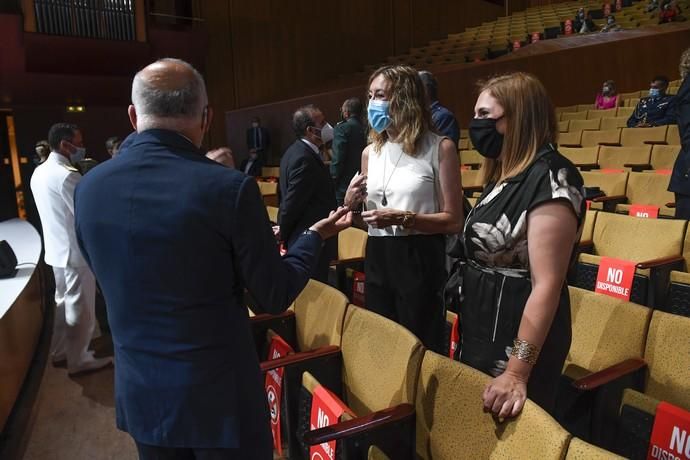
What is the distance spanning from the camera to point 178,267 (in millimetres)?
839

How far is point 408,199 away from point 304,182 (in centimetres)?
70

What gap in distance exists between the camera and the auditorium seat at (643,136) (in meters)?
4.55

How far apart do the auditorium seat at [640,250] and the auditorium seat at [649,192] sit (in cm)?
78

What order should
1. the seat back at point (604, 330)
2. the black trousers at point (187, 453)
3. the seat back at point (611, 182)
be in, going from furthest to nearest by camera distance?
the seat back at point (611, 182) < the seat back at point (604, 330) < the black trousers at point (187, 453)

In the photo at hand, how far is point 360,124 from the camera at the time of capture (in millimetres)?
2932

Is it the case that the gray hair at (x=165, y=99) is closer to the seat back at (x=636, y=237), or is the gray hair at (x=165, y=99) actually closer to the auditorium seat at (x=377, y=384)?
the auditorium seat at (x=377, y=384)

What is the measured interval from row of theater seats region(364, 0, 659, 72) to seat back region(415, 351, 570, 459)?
7.73 meters

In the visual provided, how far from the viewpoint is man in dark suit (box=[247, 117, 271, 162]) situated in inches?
293

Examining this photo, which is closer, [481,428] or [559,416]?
[481,428]

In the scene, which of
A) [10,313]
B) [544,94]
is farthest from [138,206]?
[10,313]

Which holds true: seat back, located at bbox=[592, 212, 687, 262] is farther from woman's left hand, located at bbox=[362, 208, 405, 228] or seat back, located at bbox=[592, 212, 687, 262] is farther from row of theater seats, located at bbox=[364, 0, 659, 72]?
row of theater seats, located at bbox=[364, 0, 659, 72]

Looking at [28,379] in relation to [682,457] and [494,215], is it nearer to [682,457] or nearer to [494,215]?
[494,215]

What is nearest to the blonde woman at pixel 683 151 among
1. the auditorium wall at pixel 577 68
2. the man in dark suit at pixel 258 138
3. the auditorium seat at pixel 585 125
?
the auditorium seat at pixel 585 125

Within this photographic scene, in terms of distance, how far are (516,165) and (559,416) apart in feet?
2.17
